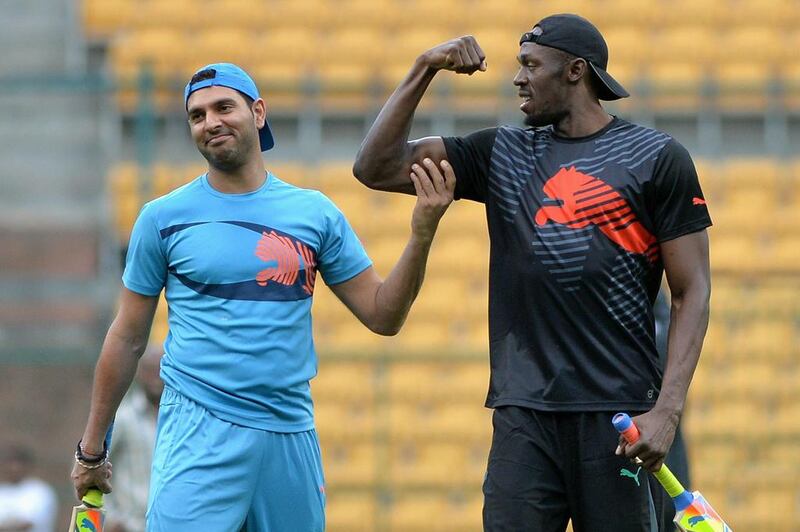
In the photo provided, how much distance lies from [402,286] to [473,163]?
0.47 m

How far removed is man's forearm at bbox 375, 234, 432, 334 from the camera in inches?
180

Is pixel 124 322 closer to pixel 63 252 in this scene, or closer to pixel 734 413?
pixel 63 252

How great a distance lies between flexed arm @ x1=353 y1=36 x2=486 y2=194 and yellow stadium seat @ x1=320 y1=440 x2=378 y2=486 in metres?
4.62

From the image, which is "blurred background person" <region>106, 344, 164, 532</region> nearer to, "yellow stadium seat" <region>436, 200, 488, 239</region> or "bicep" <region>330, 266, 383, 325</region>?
"yellow stadium seat" <region>436, 200, 488, 239</region>

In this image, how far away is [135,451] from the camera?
758 centimetres

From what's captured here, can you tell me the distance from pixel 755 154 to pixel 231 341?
6.40m

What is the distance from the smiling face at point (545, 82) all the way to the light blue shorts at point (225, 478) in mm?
1305

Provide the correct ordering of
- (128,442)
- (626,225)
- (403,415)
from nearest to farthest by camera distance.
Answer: (626,225), (128,442), (403,415)

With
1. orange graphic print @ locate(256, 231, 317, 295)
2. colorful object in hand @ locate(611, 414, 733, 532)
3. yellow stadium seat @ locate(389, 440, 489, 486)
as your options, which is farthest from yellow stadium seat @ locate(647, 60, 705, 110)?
colorful object in hand @ locate(611, 414, 733, 532)

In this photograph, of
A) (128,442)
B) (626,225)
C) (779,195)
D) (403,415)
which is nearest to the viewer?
(626,225)

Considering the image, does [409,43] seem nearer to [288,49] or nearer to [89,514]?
[288,49]

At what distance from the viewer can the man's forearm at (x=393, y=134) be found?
4551 millimetres

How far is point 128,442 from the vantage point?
7.59 meters

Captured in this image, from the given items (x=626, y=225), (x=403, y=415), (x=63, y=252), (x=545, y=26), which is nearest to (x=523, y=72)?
(x=545, y=26)
